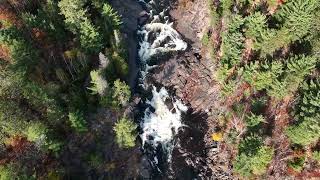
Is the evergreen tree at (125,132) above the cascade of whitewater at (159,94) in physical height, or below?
below

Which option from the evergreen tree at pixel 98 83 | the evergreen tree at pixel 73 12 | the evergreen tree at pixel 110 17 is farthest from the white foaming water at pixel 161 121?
the evergreen tree at pixel 73 12

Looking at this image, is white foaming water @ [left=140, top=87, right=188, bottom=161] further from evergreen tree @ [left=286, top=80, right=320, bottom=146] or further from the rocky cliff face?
→ evergreen tree @ [left=286, top=80, right=320, bottom=146]

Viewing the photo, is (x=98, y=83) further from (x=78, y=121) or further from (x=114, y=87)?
(x=78, y=121)

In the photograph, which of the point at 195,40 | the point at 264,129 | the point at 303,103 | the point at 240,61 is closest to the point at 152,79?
the point at 195,40

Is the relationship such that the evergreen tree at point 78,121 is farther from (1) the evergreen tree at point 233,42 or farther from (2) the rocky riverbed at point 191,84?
(1) the evergreen tree at point 233,42

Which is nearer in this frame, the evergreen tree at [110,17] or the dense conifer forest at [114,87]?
the dense conifer forest at [114,87]

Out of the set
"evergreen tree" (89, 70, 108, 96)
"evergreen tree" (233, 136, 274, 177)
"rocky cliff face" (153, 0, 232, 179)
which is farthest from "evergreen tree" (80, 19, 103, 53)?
"evergreen tree" (233, 136, 274, 177)

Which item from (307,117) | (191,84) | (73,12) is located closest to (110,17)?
(73,12)
